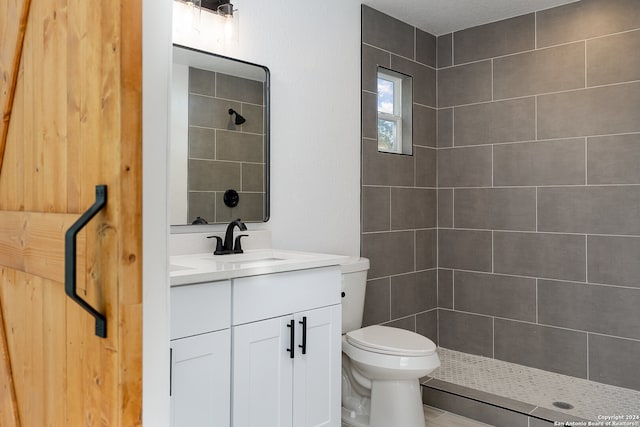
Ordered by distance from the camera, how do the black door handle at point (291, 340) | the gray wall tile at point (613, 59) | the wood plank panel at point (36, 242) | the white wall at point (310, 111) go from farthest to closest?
the gray wall tile at point (613, 59) → the white wall at point (310, 111) → the black door handle at point (291, 340) → the wood plank panel at point (36, 242)

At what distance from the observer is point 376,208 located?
321 cm

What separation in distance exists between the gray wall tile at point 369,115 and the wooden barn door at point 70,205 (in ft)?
6.93

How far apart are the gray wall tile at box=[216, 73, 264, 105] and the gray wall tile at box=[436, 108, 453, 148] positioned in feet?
5.49

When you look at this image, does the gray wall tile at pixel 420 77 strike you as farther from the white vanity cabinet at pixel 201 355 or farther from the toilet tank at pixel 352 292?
the white vanity cabinet at pixel 201 355

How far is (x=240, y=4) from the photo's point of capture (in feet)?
7.99

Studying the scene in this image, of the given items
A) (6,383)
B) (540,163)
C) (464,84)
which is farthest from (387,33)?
Answer: (6,383)

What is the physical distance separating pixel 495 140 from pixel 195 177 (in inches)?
83.8

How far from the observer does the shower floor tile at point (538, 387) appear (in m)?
2.68

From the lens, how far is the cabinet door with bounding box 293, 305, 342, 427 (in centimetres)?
198

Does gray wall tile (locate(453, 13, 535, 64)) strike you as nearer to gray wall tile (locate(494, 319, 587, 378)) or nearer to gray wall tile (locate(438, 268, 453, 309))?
gray wall tile (locate(438, 268, 453, 309))

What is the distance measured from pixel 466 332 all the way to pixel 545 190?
1.13 m

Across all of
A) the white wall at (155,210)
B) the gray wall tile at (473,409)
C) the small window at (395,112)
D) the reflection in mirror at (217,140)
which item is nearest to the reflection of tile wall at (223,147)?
the reflection in mirror at (217,140)

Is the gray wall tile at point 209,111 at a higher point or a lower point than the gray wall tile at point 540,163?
higher

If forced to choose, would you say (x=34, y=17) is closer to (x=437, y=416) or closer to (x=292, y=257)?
(x=292, y=257)
